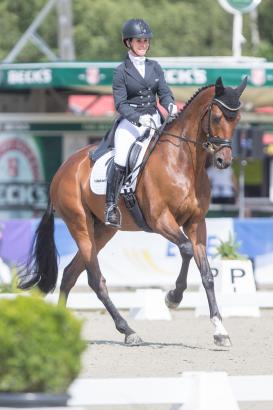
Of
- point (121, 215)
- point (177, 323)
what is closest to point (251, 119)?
point (177, 323)

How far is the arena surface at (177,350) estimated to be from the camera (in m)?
9.20

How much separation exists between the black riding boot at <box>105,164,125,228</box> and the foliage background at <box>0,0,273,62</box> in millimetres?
28223

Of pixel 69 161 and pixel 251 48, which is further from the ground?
pixel 251 48

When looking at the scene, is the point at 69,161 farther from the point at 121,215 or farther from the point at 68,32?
the point at 68,32

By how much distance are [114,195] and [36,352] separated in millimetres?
6358

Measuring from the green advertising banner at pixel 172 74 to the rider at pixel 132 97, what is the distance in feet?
30.8

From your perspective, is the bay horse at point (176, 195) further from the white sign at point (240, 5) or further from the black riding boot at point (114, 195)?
the white sign at point (240, 5)

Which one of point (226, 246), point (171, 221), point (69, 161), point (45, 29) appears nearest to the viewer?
point (171, 221)

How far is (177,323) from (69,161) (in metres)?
2.50

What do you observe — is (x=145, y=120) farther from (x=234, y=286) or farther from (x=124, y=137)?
(x=234, y=286)

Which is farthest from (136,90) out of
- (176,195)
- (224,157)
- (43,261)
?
(43,261)

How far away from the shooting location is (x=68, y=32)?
31.5 m

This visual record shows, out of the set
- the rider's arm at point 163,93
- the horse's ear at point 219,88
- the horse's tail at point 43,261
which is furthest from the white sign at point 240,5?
the horse's ear at point 219,88

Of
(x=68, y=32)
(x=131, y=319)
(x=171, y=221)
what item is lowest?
(x=131, y=319)
